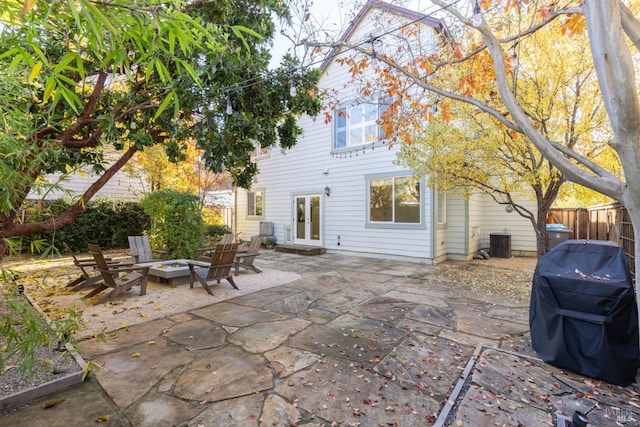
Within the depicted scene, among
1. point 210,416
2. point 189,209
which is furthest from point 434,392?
point 189,209

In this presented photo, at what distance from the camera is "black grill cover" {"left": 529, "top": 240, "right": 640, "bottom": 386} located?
8.84ft

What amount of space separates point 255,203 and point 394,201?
7.02 metres

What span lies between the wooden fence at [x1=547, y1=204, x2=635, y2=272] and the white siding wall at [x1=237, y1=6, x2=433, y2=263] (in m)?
3.86

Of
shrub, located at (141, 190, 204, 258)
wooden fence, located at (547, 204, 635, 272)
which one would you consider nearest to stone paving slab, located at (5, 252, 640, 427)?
wooden fence, located at (547, 204, 635, 272)

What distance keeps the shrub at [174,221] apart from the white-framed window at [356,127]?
5.41 metres

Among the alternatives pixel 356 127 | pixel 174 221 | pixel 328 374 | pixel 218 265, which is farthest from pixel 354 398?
pixel 356 127

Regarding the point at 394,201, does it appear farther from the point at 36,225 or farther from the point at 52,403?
the point at 52,403

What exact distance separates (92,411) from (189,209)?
6469 millimetres

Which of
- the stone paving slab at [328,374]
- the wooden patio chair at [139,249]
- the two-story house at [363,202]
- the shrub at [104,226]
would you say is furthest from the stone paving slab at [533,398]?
the shrub at [104,226]

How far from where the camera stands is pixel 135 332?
12.5ft

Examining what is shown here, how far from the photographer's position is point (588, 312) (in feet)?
9.20

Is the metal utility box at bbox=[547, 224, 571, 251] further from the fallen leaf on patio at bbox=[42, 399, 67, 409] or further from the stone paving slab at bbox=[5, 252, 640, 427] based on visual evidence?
the fallen leaf on patio at bbox=[42, 399, 67, 409]

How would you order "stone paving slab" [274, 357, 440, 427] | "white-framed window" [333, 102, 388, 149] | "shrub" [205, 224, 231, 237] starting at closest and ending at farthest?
"stone paving slab" [274, 357, 440, 427], "white-framed window" [333, 102, 388, 149], "shrub" [205, 224, 231, 237]

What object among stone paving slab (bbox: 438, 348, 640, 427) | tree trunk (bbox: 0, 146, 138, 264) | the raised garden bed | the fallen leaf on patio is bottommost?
stone paving slab (bbox: 438, 348, 640, 427)
